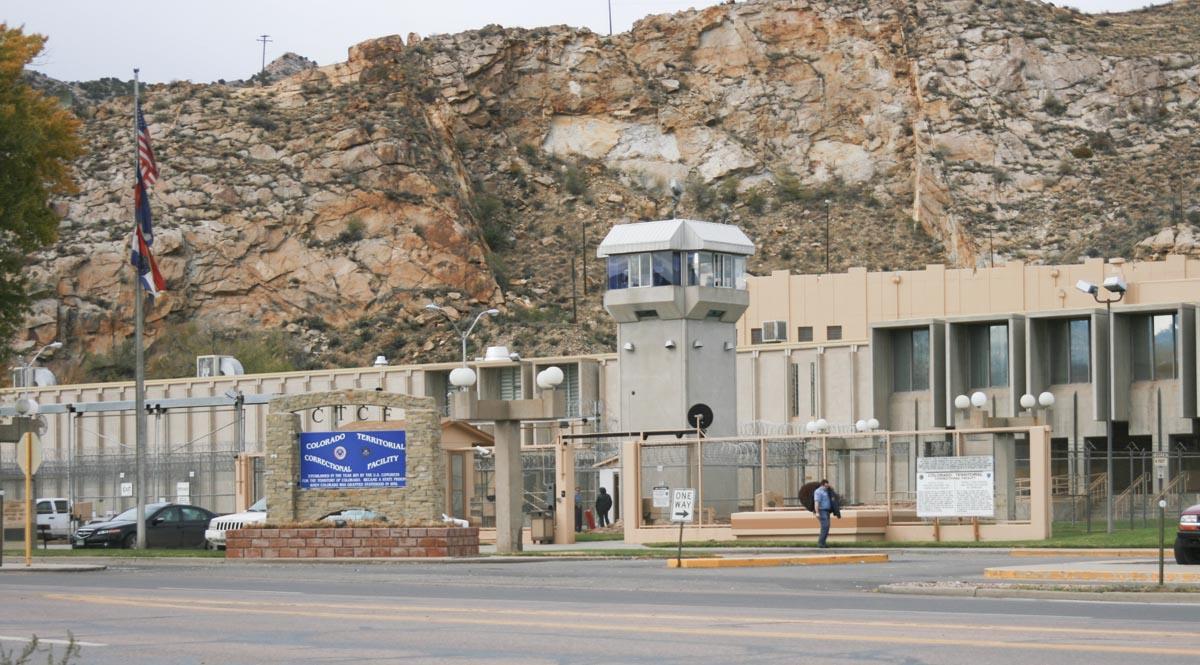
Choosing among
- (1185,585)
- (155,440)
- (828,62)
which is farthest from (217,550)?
(828,62)

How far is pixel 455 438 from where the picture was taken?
1886 inches

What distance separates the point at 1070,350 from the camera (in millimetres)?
66750

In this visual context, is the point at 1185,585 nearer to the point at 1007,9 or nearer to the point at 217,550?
the point at 217,550

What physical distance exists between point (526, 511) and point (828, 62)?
72731 millimetres

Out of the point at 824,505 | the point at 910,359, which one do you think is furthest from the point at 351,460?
the point at 910,359

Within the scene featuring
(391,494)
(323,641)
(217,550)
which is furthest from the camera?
(217,550)

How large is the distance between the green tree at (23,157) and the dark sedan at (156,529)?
5.62 m

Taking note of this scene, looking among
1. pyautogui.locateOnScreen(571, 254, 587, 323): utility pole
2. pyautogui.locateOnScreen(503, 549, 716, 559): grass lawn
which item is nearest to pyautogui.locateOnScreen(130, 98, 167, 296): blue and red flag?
pyautogui.locateOnScreen(503, 549, 716, 559): grass lawn

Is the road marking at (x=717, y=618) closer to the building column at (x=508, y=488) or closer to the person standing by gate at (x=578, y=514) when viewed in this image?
the building column at (x=508, y=488)

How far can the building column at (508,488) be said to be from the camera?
3925cm

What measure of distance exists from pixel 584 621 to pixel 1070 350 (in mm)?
50563

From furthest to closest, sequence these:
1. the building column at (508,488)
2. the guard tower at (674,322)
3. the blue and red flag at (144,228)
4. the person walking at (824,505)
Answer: the guard tower at (674,322) < the blue and red flag at (144,228) < the building column at (508,488) < the person walking at (824,505)

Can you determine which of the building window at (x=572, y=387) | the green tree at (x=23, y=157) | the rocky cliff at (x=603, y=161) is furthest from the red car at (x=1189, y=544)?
the rocky cliff at (x=603, y=161)

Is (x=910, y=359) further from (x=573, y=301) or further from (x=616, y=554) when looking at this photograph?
(x=573, y=301)
